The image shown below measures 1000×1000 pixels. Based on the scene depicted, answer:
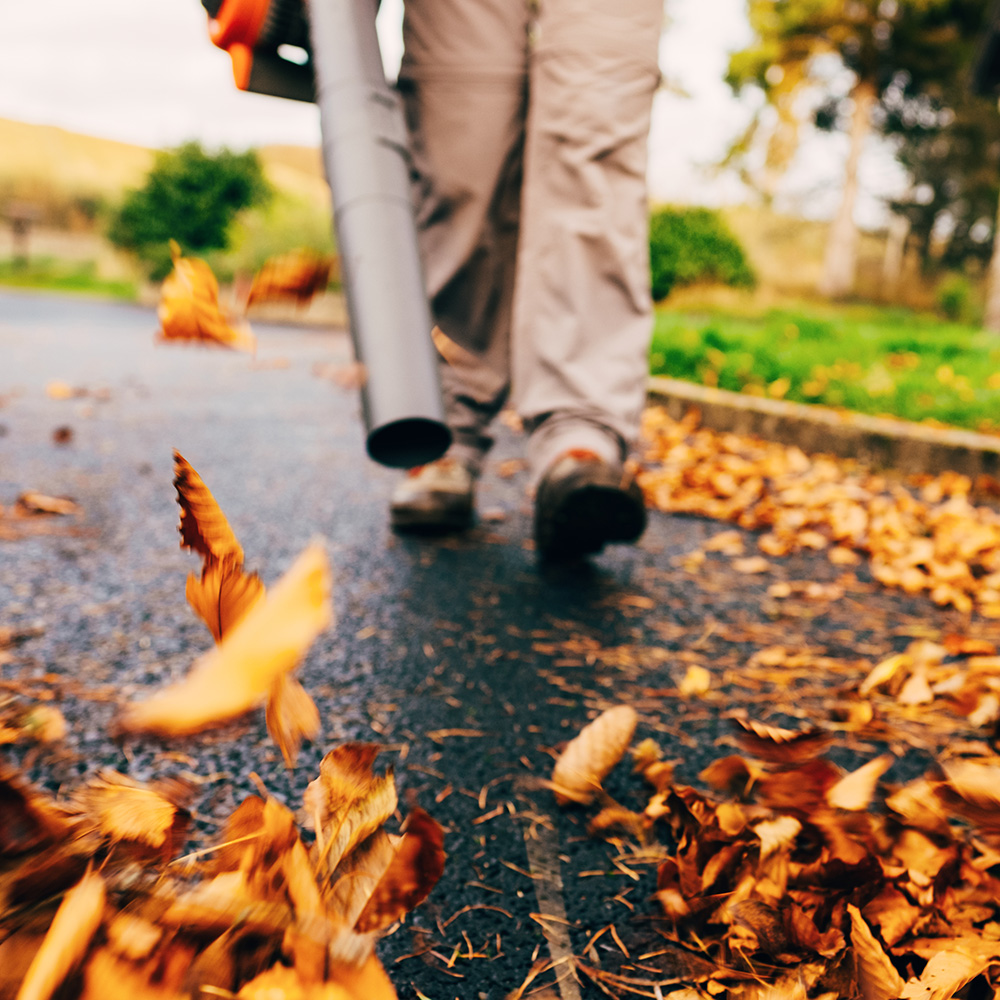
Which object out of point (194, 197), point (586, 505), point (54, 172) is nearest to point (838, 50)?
point (194, 197)

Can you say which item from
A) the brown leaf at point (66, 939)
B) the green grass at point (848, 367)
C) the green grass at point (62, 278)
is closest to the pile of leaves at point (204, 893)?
the brown leaf at point (66, 939)

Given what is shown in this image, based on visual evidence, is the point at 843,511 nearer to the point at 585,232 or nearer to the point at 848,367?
the point at 585,232

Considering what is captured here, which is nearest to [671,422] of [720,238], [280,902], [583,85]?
[583,85]

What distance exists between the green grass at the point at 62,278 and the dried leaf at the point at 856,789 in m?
13.6

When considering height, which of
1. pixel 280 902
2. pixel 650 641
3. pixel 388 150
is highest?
pixel 388 150

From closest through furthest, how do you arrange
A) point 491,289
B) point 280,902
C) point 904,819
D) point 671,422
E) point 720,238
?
point 280,902 → point 904,819 → point 491,289 → point 671,422 → point 720,238

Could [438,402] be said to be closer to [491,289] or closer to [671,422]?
[491,289]

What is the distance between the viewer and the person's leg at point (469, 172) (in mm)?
1768

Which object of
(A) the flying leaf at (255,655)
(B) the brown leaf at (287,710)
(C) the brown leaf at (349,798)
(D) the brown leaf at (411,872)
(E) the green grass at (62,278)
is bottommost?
(E) the green grass at (62,278)

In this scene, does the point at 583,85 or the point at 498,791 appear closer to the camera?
the point at 498,791

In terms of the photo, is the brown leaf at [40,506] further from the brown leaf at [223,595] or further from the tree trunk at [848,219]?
the tree trunk at [848,219]

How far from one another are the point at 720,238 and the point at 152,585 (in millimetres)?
10438

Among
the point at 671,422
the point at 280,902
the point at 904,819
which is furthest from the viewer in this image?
the point at 671,422

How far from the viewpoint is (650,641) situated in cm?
144
